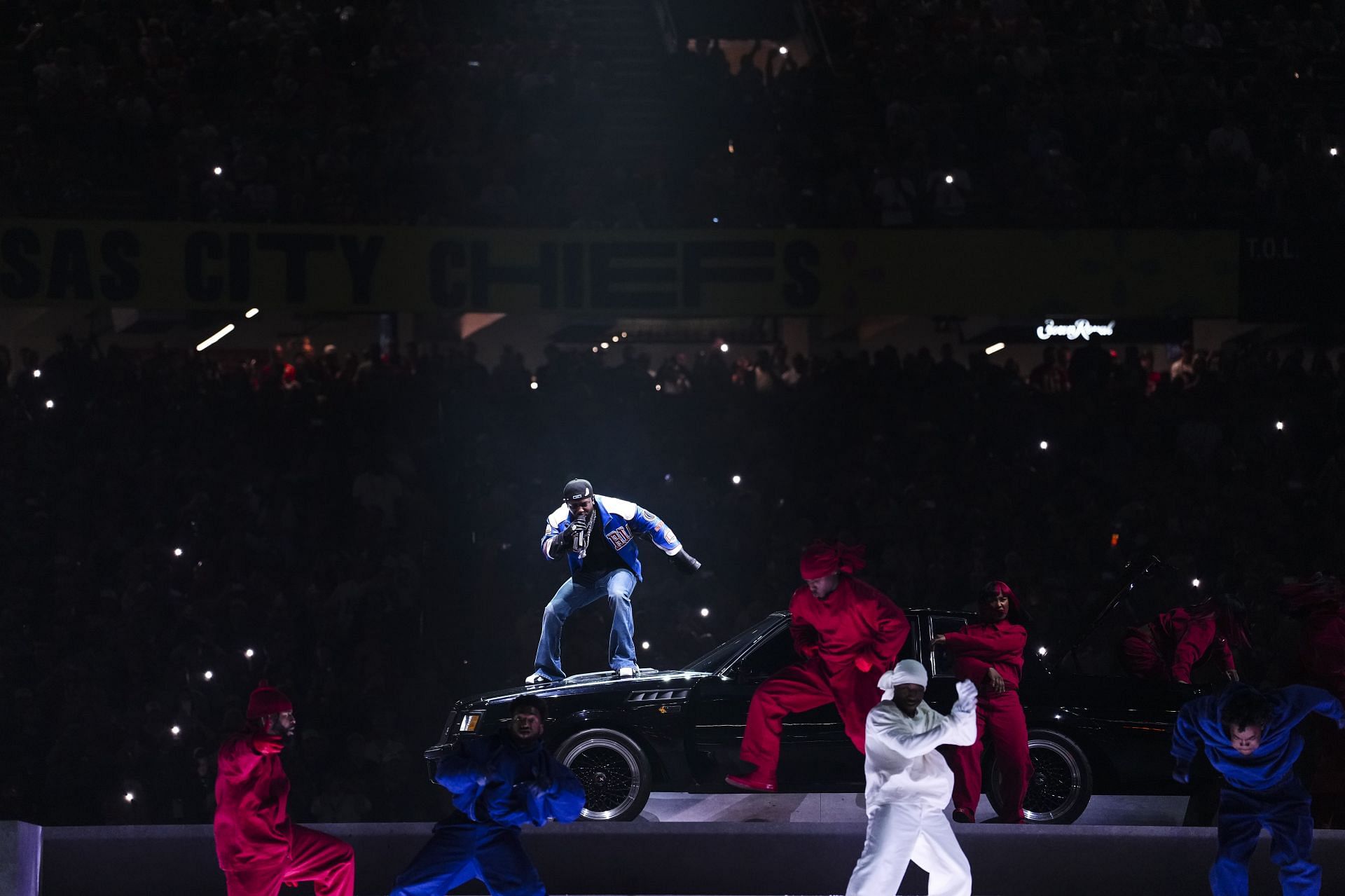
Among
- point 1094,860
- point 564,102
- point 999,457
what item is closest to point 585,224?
point 564,102

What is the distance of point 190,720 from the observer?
47.0 feet

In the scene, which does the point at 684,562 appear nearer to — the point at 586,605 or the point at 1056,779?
the point at 586,605

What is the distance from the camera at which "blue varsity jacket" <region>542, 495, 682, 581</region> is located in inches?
487

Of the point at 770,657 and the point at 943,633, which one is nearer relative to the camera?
the point at 770,657

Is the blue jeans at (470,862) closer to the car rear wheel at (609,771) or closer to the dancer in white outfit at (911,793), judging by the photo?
the dancer in white outfit at (911,793)

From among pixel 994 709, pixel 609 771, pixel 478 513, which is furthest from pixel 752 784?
pixel 478 513

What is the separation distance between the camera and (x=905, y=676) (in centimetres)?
886

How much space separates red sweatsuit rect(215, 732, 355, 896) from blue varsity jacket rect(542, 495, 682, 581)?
3566mm

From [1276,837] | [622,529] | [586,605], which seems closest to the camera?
[1276,837]

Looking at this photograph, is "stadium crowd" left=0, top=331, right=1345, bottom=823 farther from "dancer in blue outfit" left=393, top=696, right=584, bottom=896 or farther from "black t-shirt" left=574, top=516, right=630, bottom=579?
"dancer in blue outfit" left=393, top=696, right=584, bottom=896

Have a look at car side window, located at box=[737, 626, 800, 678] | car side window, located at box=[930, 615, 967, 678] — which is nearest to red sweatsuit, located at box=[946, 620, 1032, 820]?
car side window, located at box=[930, 615, 967, 678]

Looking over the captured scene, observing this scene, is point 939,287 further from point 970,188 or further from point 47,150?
point 47,150

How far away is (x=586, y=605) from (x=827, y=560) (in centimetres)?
302

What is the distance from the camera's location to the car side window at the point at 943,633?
11.5 meters
